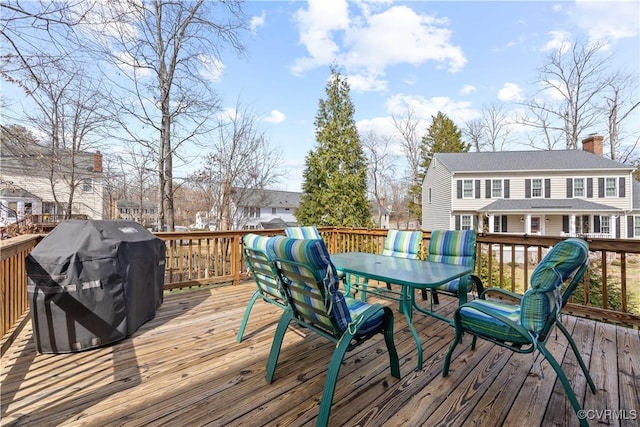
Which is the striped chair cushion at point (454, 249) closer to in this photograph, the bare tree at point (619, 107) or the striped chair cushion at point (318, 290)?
the striped chair cushion at point (318, 290)

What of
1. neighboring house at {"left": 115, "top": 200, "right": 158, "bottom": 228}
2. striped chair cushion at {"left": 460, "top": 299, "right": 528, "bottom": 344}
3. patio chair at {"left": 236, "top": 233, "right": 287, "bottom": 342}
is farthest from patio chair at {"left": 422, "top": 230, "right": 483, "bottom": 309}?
neighboring house at {"left": 115, "top": 200, "right": 158, "bottom": 228}

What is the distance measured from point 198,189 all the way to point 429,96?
14.8 m

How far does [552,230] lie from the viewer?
15.5 meters

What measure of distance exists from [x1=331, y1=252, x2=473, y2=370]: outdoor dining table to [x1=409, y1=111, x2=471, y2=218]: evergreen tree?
21078 millimetres

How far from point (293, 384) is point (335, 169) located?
1167 centimetres

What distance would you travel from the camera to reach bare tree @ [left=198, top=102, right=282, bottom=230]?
10133mm

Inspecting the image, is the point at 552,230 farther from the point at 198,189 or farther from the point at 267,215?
the point at 267,215

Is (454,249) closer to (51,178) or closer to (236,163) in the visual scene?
(236,163)

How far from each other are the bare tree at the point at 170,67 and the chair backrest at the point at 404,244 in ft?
21.6

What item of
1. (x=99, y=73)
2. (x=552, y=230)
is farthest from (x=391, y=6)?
(x=552, y=230)

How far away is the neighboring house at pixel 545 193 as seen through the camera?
14.3 meters

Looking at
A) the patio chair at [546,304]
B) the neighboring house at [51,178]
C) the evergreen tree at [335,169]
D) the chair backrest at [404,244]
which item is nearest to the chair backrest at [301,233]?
the chair backrest at [404,244]

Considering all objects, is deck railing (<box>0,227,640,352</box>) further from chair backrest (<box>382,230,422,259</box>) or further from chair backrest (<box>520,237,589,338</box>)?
chair backrest (<box>520,237,589,338</box>)

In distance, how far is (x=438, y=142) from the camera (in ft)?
72.9
